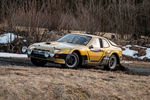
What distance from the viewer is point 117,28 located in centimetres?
2873

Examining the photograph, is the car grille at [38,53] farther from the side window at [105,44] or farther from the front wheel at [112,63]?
the front wheel at [112,63]

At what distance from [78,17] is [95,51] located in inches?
546

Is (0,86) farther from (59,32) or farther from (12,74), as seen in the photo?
(59,32)

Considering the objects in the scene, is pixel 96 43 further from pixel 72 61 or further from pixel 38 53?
pixel 38 53

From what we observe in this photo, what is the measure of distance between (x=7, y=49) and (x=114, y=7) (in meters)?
12.5

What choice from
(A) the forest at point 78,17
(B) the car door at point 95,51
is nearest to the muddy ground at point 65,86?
(B) the car door at point 95,51

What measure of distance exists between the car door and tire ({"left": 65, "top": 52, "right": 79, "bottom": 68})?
1.99 feet

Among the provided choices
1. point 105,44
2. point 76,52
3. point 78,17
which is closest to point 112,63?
point 105,44

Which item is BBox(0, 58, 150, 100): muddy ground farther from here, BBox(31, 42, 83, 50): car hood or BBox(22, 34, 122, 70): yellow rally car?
BBox(31, 42, 83, 50): car hood

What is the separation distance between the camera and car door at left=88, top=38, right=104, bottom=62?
1172 cm

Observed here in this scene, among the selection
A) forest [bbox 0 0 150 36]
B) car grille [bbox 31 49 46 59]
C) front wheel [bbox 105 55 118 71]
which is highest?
forest [bbox 0 0 150 36]

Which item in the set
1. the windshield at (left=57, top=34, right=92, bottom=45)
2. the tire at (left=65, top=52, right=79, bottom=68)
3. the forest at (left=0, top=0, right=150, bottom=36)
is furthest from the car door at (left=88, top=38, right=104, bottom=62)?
the forest at (left=0, top=0, right=150, bottom=36)

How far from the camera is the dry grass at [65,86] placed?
7566 millimetres

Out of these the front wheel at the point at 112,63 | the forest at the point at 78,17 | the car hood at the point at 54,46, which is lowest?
the front wheel at the point at 112,63
